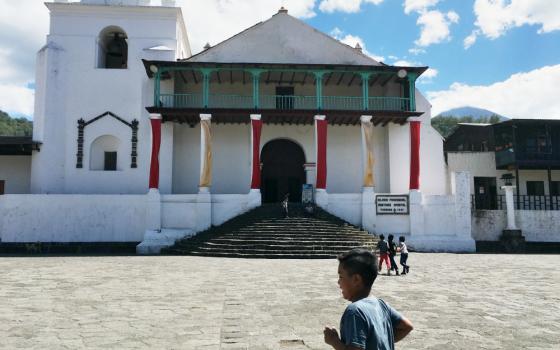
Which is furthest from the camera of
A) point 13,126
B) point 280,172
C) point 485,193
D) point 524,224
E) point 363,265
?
point 13,126

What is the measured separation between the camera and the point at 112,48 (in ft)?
79.6

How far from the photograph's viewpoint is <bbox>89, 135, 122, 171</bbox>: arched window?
22.4 m

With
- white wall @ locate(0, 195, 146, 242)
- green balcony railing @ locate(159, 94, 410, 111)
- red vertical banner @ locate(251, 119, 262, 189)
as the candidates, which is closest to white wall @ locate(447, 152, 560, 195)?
green balcony railing @ locate(159, 94, 410, 111)

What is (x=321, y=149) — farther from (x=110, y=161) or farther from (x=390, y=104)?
(x=110, y=161)

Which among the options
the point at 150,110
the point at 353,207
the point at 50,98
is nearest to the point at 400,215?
the point at 353,207

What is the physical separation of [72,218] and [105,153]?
13.4 feet

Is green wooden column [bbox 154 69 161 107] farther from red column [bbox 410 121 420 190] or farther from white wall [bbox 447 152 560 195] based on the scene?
white wall [bbox 447 152 560 195]

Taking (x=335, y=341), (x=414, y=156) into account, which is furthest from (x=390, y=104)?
(x=335, y=341)

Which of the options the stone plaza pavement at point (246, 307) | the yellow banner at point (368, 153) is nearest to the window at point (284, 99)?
the yellow banner at point (368, 153)

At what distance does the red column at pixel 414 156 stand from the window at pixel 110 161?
15057 millimetres

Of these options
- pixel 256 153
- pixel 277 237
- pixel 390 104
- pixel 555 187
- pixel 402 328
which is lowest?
pixel 277 237

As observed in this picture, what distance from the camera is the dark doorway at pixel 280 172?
78.6 ft

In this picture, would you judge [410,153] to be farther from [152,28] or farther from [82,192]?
[82,192]

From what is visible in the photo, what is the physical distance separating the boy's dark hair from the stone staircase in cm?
1339
